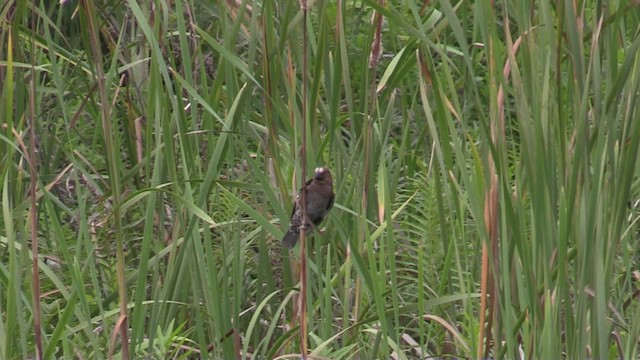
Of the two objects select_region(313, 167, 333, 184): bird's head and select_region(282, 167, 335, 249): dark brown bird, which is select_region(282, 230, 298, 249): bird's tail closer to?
select_region(282, 167, 335, 249): dark brown bird

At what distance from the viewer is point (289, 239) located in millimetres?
2340

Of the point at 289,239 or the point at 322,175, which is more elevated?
the point at 322,175

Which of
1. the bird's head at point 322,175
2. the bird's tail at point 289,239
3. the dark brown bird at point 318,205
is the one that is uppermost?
the bird's head at point 322,175

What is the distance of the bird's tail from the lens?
2.31m

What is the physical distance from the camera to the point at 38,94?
117 inches

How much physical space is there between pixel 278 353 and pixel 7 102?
29.5 inches

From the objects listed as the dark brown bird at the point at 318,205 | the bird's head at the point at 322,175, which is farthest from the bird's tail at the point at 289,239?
the bird's head at the point at 322,175

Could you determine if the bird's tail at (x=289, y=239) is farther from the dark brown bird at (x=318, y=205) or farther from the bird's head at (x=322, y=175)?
the bird's head at (x=322, y=175)

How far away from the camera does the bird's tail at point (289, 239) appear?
7.59 ft

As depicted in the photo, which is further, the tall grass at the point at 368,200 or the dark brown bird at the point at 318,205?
the dark brown bird at the point at 318,205

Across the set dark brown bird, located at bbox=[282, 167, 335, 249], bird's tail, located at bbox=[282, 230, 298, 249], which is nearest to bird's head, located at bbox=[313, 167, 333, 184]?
dark brown bird, located at bbox=[282, 167, 335, 249]

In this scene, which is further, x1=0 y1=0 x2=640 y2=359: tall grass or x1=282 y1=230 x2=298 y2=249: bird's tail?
x1=282 y1=230 x2=298 y2=249: bird's tail

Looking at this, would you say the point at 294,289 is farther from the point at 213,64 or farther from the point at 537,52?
the point at 213,64

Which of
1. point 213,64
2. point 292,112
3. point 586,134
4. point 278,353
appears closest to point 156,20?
point 292,112
